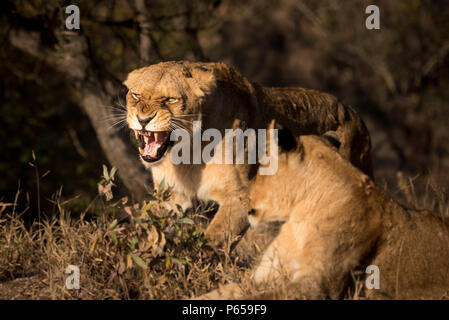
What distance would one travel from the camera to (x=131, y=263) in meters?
3.95

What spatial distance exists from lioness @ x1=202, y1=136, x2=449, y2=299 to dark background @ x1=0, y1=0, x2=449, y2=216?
468 cm

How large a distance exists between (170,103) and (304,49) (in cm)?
1138

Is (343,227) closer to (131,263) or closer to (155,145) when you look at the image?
(131,263)

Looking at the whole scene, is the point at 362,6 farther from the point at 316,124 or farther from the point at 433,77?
the point at 316,124

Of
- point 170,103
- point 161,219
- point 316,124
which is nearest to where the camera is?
point 161,219

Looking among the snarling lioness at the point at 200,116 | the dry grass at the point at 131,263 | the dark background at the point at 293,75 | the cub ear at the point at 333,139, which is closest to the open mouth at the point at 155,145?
the snarling lioness at the point at 200,116

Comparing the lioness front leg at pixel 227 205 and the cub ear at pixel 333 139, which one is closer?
the cub ear at pixel 333 139

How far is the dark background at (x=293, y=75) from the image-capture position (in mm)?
10633

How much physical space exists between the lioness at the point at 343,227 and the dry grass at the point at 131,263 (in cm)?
19

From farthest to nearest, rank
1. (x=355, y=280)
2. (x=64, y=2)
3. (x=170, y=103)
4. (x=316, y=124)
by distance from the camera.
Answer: (x=64, y=2) < (x=316, y=124) < (x=170, y=103) < (x=355, y=280)

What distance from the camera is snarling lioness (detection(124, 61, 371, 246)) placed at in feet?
14.6

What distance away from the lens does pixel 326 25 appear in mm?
15695

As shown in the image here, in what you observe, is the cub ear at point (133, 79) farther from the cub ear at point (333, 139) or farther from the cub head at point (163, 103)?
the cub ear at point (333, 139)

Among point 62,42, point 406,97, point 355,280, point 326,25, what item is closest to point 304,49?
point 326,25
